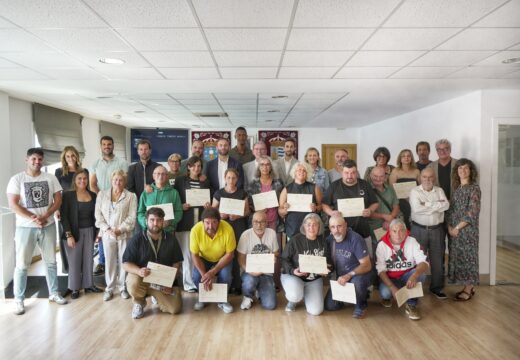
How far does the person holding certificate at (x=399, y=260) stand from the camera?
3660 millimetres

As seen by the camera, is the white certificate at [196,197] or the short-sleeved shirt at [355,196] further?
the white certificate at [196,197]

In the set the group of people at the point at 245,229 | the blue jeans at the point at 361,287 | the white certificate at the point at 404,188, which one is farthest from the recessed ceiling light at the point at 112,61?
the white certificate at the point at 404,188

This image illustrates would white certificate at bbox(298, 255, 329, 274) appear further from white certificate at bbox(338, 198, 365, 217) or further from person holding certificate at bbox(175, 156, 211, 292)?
person holding certificate at bbox(175, 156, 211, 292)

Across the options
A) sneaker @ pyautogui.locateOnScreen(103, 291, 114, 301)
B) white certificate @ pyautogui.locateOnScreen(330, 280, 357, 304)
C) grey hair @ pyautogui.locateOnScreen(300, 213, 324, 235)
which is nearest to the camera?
white certificate @ pyautogui.locateOnScreen(330, 280, 357, 304)

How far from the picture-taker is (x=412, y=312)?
3605mm

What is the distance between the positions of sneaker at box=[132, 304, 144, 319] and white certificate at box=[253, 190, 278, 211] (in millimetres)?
1583

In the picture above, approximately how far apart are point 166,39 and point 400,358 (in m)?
3.17

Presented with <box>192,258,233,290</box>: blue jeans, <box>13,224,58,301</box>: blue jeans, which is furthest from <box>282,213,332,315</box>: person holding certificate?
<box>13,224,58,301</box>: blue jeans

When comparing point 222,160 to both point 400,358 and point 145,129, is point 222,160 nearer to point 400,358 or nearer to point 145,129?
point 400,358

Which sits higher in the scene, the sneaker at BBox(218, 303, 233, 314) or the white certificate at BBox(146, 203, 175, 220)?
the white certificate at BBox(146, 203, 175, 220)

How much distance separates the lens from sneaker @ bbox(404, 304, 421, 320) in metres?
3.58

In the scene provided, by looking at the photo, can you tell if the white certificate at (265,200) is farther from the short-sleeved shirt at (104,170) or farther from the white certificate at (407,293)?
the short-sleeved shirt at (104,170)

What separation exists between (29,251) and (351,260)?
3413 millimetres

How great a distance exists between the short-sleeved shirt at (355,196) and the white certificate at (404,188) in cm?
64
